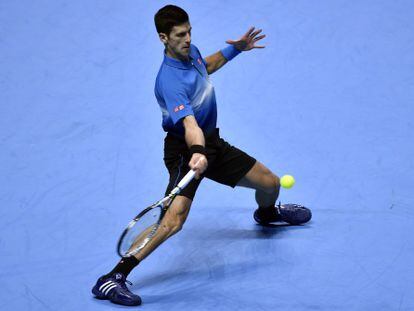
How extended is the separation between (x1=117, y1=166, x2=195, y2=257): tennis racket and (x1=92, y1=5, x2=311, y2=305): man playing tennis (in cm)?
9

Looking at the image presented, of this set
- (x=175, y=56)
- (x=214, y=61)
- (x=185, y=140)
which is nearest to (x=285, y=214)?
(x=185, y=140)

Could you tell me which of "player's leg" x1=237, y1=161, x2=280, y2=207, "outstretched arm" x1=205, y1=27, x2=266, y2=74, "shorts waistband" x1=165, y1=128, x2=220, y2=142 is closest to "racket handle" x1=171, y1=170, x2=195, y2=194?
"shorts waistband" x1=165, y1=128, x2=220, y2=142

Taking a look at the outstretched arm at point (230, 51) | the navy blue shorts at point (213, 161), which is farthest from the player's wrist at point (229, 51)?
the navy blue shorts at point (213, 161)

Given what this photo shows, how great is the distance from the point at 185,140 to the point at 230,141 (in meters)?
1.46

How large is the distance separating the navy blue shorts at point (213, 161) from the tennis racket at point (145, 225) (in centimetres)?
29

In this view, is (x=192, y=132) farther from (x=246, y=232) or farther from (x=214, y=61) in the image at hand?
(x=246, y=232)

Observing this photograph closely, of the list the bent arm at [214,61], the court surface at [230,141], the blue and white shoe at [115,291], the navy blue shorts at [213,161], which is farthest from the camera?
the bent arm at [214,61]

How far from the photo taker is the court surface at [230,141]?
4551 mm

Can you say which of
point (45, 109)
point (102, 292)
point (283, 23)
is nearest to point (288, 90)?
point (283, 23)

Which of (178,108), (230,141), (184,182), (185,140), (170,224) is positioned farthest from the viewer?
(230,141)

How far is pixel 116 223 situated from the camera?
522 cm

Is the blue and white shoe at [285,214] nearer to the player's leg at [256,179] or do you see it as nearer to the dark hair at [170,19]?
the player's leg at [256,179]

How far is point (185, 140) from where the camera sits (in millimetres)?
4660

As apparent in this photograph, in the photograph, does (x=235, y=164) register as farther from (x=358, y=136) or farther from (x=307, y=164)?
(x=358, y=136)
